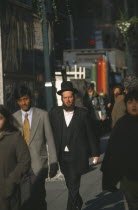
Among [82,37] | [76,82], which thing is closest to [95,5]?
[82,37]

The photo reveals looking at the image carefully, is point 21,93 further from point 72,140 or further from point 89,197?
point 89,197

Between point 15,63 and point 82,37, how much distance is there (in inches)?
1731

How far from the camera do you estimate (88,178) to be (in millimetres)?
13047

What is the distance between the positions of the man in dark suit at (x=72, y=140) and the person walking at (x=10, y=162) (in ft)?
9.45

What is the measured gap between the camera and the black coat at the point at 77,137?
9.28 m

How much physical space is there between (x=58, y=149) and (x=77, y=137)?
299 mm

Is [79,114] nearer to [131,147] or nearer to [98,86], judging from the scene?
[131,147]

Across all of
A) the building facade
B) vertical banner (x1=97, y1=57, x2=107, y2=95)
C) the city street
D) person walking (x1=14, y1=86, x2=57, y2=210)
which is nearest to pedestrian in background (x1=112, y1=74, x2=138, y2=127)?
the city street

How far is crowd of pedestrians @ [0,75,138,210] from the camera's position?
626 centimetres

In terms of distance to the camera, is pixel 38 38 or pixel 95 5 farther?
pixel 95 5

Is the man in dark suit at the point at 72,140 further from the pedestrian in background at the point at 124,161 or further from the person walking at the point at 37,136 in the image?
the pedestrian in background at the point at 124,161

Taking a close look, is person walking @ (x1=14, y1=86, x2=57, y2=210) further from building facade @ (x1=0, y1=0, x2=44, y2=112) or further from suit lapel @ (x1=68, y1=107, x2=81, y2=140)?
building facade @ (x1=0, y1=0, x2=44, y2=112)

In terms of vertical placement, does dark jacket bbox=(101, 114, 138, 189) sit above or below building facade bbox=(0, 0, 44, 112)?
below

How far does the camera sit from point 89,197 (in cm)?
1072
